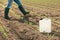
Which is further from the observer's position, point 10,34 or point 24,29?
point 24,29

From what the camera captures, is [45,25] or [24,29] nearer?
[45,25]

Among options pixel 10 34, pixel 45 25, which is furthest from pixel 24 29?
pixel 45 25

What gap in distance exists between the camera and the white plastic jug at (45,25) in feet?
23.5

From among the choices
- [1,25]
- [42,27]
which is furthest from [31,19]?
[42,27]

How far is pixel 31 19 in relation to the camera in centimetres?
941

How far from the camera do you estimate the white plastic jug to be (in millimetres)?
7164

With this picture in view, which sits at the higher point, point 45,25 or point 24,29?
point 45,25

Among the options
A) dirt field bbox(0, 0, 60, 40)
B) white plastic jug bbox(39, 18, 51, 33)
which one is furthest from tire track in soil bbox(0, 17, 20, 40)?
white plastic jug bbox(39, 18, 51, 33)

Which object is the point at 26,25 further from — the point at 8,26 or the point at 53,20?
the point at 53,20

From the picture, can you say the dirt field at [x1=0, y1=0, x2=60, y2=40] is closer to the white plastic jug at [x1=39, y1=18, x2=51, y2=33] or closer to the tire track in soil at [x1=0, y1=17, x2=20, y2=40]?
the tire track in soil at [x1=0, y1=17, x2=20, y2=40]

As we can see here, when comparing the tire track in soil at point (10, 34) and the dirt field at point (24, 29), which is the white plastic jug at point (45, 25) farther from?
the tire track in soil at point (10, 34)

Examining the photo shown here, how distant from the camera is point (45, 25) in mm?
7215

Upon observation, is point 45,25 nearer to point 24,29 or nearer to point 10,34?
point 24,29

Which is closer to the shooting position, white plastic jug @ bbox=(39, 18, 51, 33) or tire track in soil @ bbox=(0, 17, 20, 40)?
tire track in soil @ bbox=(0, 17, 20, 40)
